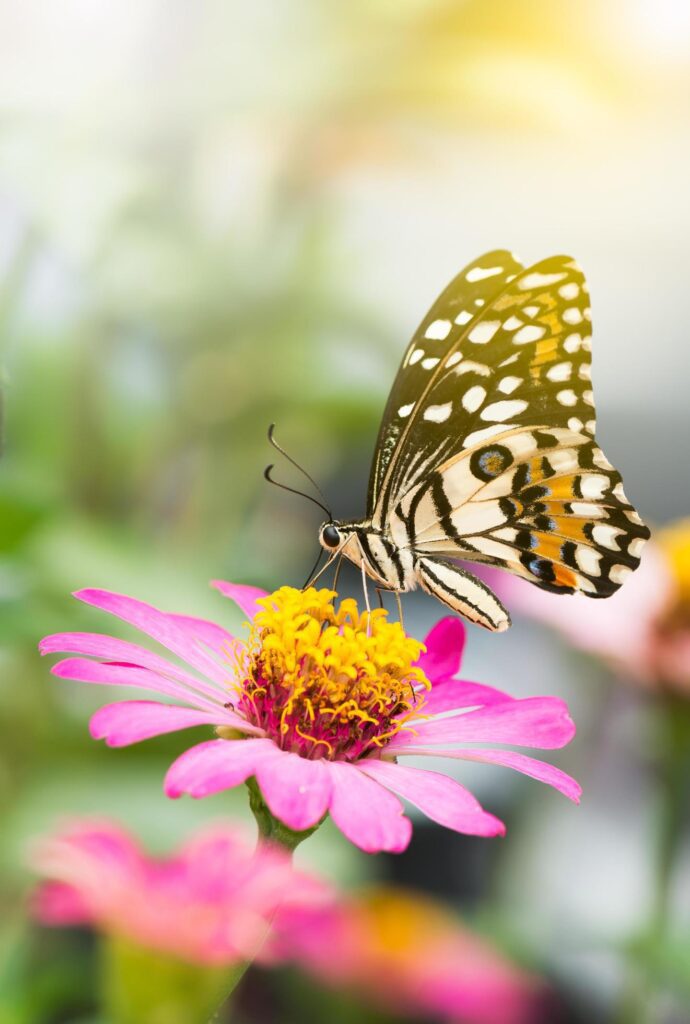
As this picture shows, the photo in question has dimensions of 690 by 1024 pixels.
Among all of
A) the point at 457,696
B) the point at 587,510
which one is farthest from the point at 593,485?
the point at 457,696

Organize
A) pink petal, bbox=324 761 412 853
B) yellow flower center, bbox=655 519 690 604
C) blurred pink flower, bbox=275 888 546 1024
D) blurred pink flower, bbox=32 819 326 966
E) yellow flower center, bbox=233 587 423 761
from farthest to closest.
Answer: yellow flower center, bbox=655 519 690 604, blurred pink flower, bbox=275 888 546 1024, blurred pink flower, bbox=32 819 326 966, yellow flower center, bbox=233 587 423 761, pink petal, bbox=324 761 412 853

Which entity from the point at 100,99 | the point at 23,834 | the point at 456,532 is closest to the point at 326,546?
the point at 456,532

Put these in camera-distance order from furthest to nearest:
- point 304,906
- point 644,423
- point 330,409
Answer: point 644,423 → point 330,409 → point 304,906

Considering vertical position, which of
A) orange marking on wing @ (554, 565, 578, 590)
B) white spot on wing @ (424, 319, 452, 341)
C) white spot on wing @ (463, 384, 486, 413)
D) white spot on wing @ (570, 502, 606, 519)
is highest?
white spot on wing @ (424, 319, 452, 341)

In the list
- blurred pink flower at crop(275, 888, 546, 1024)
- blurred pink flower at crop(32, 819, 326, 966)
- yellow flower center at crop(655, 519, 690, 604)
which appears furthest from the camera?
yellow flower center at crop(655, 519, 690, 604)

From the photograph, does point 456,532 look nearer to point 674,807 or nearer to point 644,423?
point 674,807

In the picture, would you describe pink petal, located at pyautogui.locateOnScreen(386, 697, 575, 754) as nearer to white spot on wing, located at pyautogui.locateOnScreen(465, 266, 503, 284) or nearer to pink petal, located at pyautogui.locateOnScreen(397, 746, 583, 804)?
pink petal, located at pyautogui.locateOnScreen(397, 746, 583, 804)

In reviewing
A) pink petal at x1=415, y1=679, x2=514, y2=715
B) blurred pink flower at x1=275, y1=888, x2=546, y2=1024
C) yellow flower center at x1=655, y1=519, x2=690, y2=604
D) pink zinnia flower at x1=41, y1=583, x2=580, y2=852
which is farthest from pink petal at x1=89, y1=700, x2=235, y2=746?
yellow flower center at x1=655, y1=519, x2=690, y2=604
